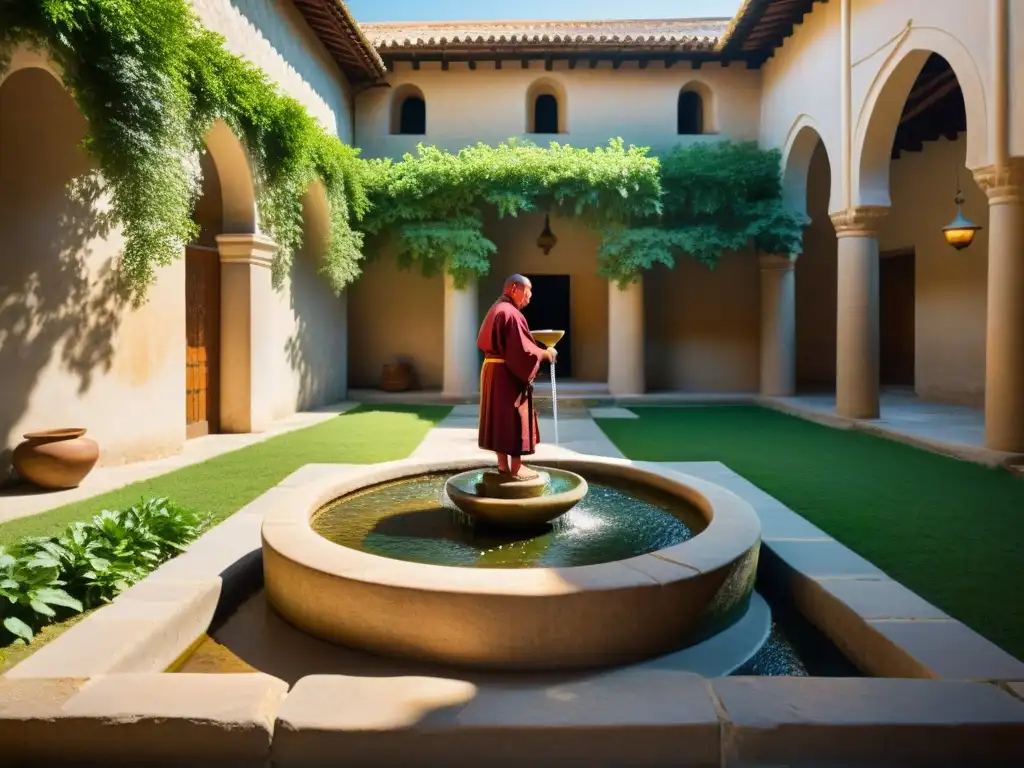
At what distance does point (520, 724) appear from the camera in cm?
239

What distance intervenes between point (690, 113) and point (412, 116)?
6675 millimetres

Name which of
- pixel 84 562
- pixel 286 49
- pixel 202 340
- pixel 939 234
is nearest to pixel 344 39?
pixel 286 49

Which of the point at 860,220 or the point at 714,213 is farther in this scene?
the point at 714,213

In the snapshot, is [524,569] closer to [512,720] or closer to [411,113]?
[512,720]

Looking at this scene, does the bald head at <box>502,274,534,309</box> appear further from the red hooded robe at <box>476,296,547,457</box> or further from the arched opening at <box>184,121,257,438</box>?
the arched opening at <box>184,121,257,438</box>

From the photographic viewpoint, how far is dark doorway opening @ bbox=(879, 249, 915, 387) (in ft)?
60.5

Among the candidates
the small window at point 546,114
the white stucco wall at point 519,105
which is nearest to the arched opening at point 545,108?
the small window at point 546,114

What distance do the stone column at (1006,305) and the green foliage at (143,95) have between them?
846cm

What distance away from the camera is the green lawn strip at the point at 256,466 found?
5.57 meters

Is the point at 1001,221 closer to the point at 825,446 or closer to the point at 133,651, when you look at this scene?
the point at 825,446

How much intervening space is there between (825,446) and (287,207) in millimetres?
8204

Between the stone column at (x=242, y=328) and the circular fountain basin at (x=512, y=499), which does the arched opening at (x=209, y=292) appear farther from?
the circular fountain basin at (x=512, y=499)


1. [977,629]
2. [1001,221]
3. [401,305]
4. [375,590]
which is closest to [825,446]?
[1001,221]

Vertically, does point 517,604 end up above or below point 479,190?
below
